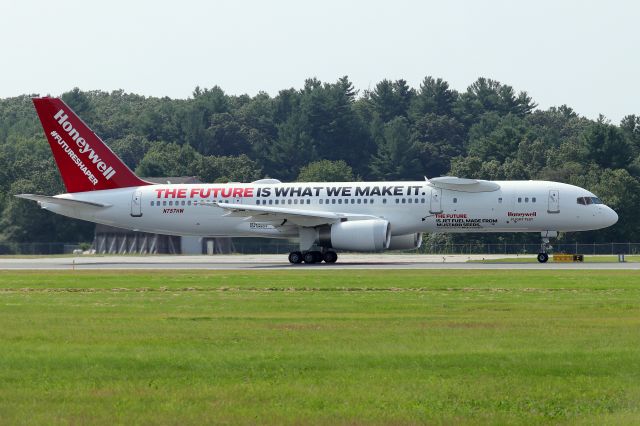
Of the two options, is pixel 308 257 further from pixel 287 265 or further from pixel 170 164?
pixel 170 164

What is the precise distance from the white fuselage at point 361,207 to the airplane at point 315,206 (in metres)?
0.05

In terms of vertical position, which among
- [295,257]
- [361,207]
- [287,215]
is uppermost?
[361,207]

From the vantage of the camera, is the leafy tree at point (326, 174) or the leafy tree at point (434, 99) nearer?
the leafy tree at point (326, 174)

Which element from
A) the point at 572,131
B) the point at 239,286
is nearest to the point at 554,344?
the point at 239,286

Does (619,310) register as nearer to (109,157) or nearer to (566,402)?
(566,402)

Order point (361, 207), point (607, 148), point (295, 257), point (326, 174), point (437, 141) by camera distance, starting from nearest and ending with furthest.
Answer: point (295, 257) < point (361, 207) < point (607, 148) < point (326, 174) < point (437, 141)

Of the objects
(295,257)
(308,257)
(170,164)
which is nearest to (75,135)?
(295,257)

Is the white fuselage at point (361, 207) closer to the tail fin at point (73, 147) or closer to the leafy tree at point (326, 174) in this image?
the tail fin at point (73, 147)

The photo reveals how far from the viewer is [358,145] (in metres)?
174

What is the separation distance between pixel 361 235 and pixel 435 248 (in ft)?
120

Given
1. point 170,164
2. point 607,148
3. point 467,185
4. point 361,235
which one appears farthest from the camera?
point 170,164

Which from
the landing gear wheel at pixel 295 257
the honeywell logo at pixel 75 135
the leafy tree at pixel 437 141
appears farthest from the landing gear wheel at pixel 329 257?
the leafy tree at pixel 437 141

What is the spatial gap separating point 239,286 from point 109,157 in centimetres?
2730

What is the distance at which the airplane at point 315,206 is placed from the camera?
185 feet
